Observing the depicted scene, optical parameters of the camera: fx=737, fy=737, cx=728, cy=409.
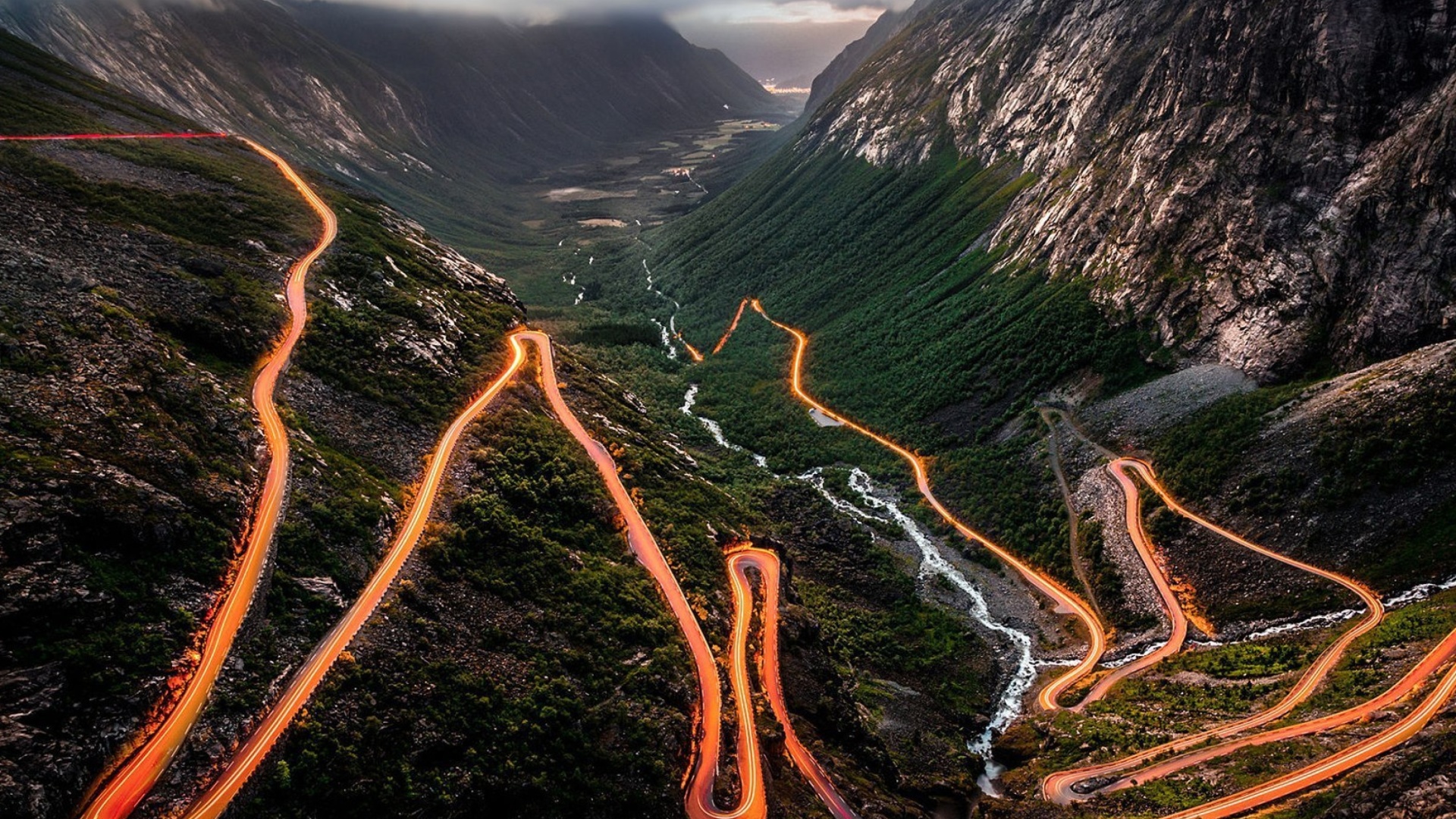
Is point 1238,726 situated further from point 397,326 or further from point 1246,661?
point 397,326

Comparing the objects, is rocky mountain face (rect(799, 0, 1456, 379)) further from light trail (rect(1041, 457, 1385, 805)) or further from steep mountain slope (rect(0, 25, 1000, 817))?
steep mountain slope (rect(0, 25, 1000, 817))

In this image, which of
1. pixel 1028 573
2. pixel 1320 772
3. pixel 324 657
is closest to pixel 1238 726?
pixel 1320 772

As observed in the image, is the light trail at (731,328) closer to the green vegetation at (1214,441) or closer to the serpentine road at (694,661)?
the serpentine road at (694,661)

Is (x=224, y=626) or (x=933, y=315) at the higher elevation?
(x=933, y=315)

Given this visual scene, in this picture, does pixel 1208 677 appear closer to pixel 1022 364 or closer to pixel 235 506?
pixel 1022 364

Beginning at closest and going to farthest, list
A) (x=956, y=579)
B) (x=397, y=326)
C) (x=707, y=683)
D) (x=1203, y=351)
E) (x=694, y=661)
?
(x=707, y=683) < (x=694, y=661) < (x=397, y=326) < (x=956, y=579) < (x=1203, y=351)

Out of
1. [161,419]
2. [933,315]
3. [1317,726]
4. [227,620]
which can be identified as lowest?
[227,620]

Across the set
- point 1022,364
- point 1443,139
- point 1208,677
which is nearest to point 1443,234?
point 1443,139

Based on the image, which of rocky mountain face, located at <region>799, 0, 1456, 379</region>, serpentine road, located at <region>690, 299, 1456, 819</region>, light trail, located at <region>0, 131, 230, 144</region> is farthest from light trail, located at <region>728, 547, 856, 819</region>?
light trail, located at <region>0, 131, 230, 144</region>
